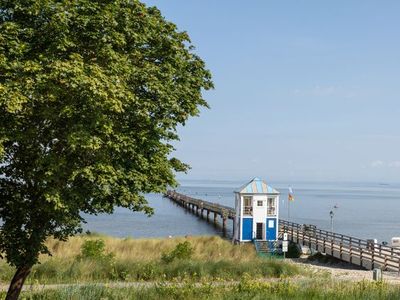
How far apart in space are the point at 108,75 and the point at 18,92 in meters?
1.95

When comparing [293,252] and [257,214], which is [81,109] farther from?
[257,214]

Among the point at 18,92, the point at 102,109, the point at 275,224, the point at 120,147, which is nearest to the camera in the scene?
the point at 18,92

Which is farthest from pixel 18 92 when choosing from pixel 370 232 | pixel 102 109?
pixel 370 232

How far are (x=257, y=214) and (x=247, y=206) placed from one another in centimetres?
112

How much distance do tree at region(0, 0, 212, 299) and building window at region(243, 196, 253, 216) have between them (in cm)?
3175

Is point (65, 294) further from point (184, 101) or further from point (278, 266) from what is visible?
point (278, 266)

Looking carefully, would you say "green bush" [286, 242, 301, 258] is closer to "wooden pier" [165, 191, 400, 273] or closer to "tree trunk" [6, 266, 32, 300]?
"wooden pier" [165, 191, 400, 273]

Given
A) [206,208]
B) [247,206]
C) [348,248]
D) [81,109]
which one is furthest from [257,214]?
[206,208]

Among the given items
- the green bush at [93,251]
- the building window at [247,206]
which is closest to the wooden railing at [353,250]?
the building window at [247,206]

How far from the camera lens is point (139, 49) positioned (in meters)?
12.4

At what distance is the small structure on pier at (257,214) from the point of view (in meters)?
43.9

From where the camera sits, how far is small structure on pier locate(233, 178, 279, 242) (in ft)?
144

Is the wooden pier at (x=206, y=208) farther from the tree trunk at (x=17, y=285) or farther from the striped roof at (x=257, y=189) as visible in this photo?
the tree trunk at (x=17, y=285)

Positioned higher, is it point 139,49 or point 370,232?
point 139,49
